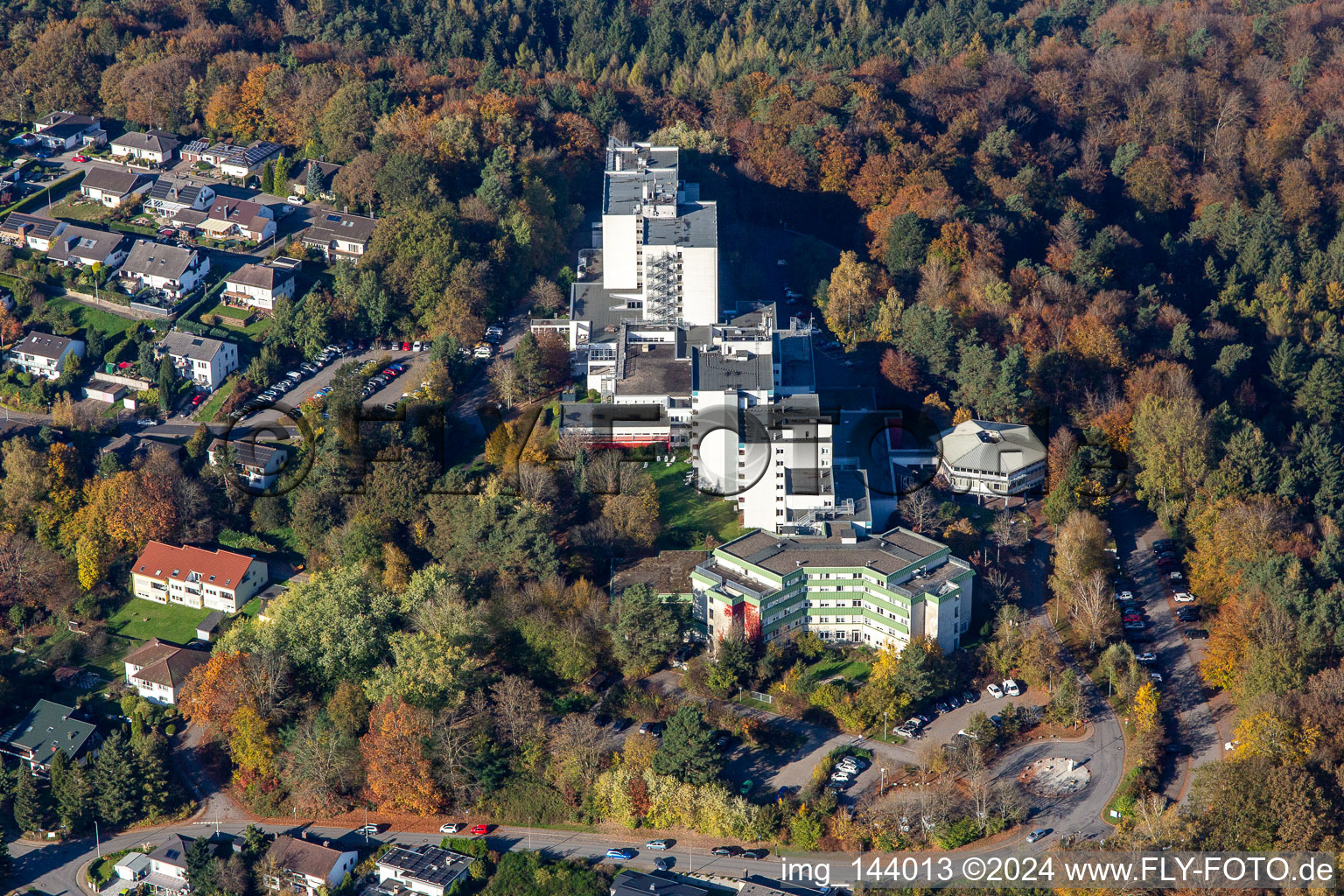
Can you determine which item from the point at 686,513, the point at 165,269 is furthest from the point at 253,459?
the point at 686,513

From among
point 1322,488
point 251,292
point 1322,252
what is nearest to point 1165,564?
point 1322,488

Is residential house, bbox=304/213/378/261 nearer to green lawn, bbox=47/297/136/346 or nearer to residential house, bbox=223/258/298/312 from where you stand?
residential house, bbox=223/258/298/312

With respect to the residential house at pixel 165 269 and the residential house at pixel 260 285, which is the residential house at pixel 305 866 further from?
the residential house at pixel 165 269

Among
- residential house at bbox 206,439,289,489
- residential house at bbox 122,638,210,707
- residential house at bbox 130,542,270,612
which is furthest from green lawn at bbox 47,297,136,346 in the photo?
residential house at bbox 122,638,210,707

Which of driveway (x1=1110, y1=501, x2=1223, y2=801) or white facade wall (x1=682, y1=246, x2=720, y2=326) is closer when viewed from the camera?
driveway (x1=1110, y1=501, x2=1223, y2=801)

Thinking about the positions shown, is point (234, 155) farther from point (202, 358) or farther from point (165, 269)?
point (202, 358)
